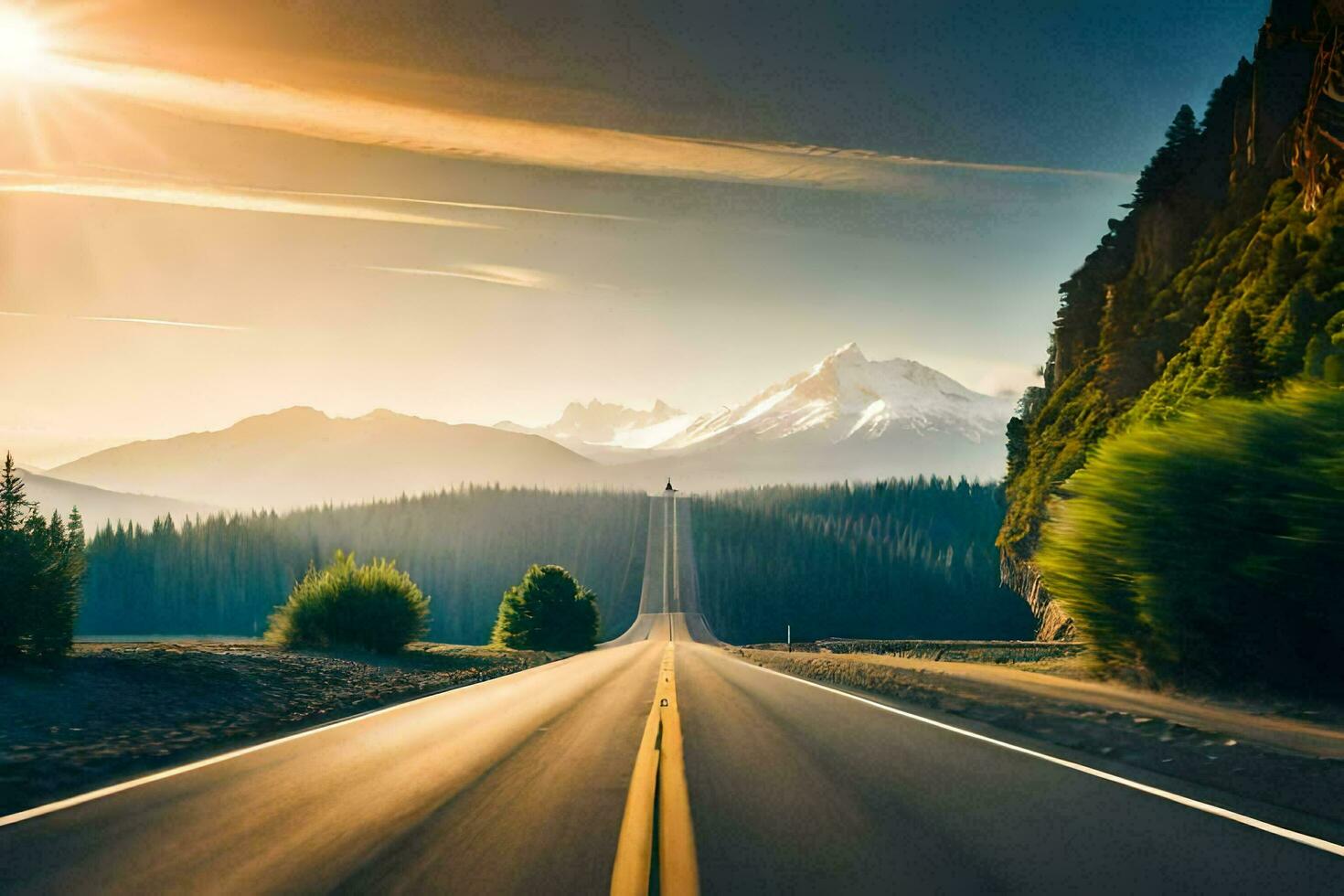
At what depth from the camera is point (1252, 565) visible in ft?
46.9

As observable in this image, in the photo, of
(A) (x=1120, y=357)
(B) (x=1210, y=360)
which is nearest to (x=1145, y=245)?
(A) (x=1120, y=357)

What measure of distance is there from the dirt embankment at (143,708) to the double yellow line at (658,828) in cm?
488

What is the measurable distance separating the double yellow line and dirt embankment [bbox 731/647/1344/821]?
4.63 metres

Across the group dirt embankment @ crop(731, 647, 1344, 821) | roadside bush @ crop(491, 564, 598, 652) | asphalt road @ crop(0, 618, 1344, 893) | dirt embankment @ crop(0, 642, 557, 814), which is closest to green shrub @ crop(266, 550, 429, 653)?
dirt embankment @ crop(0, 642, 557, 814)

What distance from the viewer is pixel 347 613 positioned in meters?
34.4

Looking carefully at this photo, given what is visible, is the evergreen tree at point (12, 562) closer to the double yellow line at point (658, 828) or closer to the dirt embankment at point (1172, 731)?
the double yellow line at point (658, 828)

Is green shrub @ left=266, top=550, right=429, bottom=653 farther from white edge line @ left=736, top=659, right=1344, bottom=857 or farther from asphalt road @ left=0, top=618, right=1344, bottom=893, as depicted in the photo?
white edge line @ left=736, top=659, right=1344, bottom=857

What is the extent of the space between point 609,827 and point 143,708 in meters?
9.56

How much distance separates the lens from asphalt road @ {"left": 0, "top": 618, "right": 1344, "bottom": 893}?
6.10m

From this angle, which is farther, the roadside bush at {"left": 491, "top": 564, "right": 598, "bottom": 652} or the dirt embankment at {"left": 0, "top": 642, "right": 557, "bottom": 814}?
the roadside bush at {"left": 491, "top": 564, "right": 598, "bottom": 652}

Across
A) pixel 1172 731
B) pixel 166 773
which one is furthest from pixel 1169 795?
pixel 166 773

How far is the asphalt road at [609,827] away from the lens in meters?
6.10

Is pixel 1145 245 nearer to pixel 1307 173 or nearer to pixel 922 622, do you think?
pixel 1307 173

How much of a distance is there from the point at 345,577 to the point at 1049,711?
87.6ft
